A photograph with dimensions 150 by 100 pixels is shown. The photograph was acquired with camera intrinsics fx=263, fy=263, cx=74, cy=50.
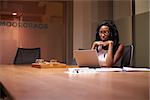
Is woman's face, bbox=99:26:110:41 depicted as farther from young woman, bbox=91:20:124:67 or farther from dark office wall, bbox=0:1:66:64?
dark office wall, bbox=0:1:66:64

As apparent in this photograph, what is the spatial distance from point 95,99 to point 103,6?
626cm

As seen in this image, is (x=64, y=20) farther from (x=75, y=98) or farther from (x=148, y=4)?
(x=75, y=98)

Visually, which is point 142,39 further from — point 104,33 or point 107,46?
point 107,46

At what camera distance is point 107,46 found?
323cm

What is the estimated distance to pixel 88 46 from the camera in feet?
22.9

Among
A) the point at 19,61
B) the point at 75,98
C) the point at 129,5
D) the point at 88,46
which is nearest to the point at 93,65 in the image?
the point at 75,98

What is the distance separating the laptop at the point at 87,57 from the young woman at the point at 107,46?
0.53 metres

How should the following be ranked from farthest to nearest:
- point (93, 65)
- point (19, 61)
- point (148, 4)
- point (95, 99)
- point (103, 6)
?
point (103, 6), point (148, 4), point (19, 61), point (93, 65), point (95, 99)

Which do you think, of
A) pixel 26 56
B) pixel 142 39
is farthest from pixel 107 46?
pixel 142 39

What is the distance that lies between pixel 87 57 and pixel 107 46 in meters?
0.96

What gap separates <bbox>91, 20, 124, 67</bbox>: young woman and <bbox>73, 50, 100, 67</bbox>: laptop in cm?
53

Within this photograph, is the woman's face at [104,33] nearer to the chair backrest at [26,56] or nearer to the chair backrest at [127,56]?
the chair backrest at [127,56]

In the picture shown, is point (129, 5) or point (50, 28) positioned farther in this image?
point (50, 28)

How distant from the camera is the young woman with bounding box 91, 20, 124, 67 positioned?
2.99m
